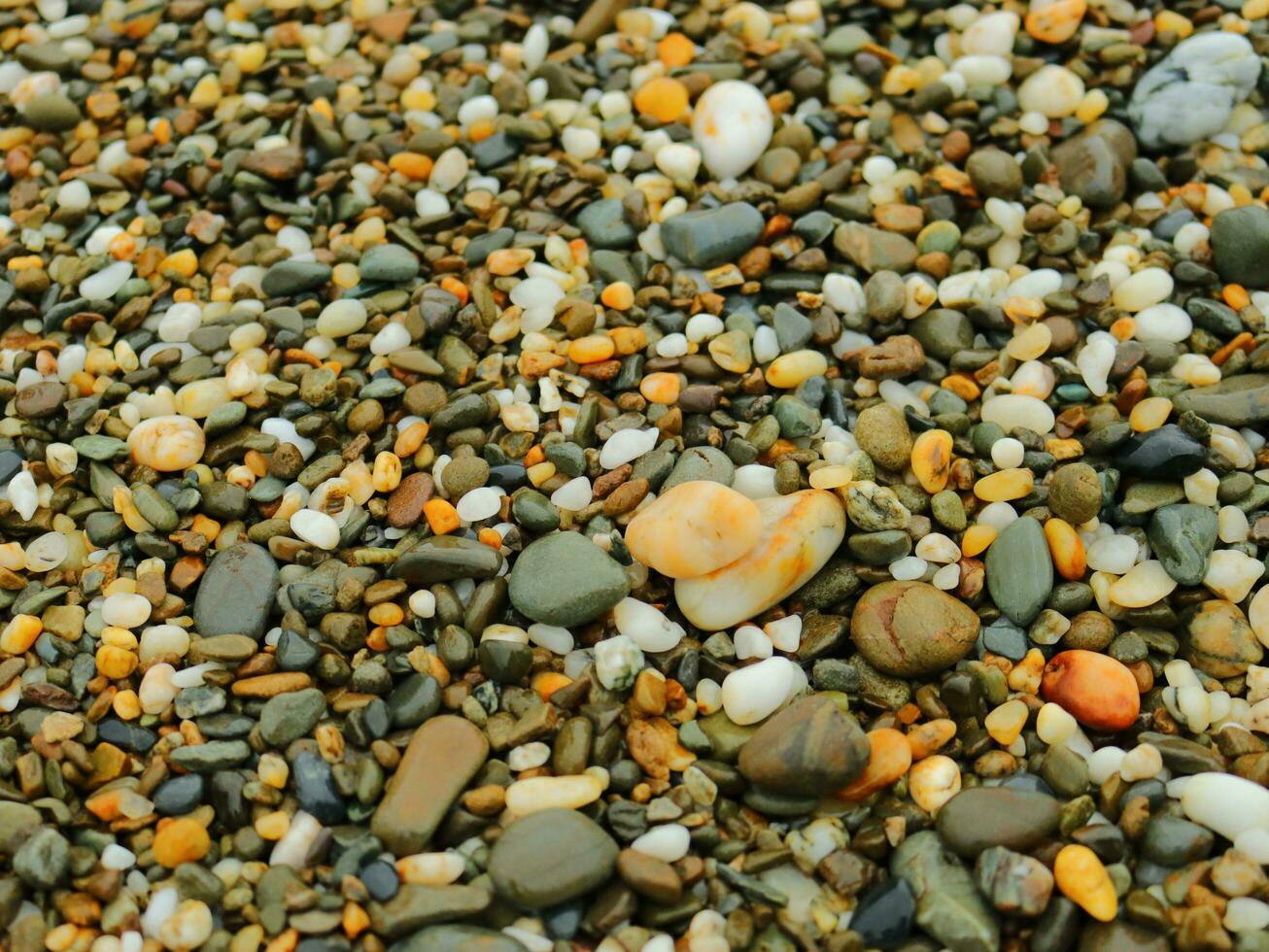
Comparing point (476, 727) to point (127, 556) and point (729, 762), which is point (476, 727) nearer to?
point (729, 762)

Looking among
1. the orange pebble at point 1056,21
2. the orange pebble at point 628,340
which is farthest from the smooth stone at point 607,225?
the orange pebble at point 1056,21

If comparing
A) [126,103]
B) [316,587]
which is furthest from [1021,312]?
[126,103]

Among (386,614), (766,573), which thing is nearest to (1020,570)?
(766,573)

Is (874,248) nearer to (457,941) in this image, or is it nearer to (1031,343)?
(1031,343)

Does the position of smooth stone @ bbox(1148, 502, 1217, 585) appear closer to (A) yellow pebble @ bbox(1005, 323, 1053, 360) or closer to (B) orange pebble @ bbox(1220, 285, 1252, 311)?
(A) yellow pebble @ bbox(1005, 323, 1053, 360)

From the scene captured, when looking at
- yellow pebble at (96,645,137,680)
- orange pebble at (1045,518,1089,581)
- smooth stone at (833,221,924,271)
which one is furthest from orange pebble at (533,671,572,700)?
smooth stone at (833,221,924,271)

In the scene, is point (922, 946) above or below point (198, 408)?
below
